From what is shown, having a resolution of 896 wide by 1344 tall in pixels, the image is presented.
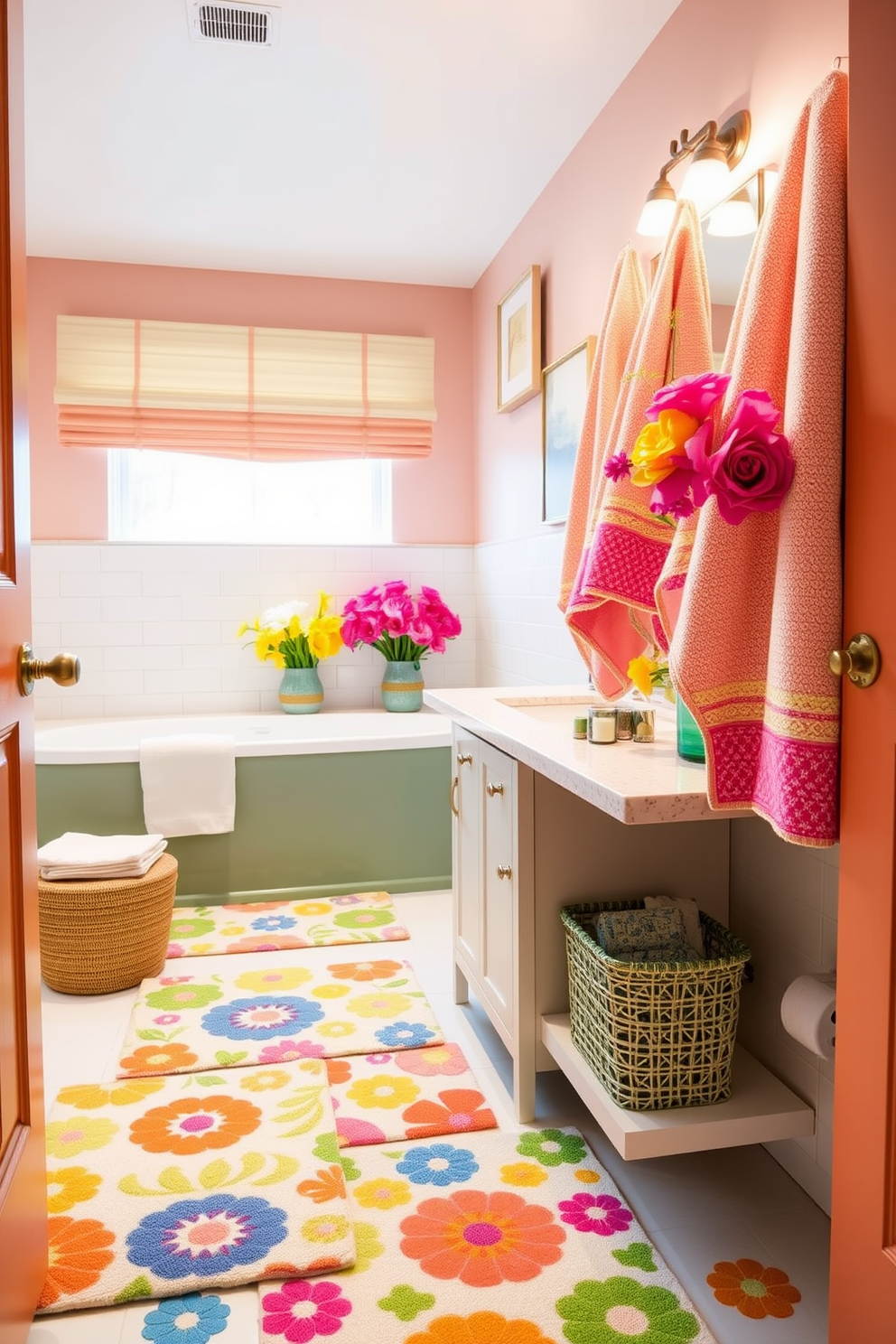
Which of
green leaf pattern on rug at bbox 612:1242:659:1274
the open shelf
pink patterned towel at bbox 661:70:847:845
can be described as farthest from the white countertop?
green leaf pattern on rug at bbox 612:1242:659:1274

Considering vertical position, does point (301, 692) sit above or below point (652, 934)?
above

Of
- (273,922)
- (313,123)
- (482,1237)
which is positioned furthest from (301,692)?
(482,1237)

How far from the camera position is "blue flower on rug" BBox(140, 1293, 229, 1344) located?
1.37 meters

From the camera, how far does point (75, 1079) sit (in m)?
2.14

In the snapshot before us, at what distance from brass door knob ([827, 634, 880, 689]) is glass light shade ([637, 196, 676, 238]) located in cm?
145

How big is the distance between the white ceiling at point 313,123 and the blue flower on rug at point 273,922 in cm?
245

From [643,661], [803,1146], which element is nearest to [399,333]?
[643,661]

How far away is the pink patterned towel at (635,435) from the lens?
1.80 metres

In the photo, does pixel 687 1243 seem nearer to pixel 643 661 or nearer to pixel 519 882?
pixel 519 882

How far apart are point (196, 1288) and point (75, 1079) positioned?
80 cm

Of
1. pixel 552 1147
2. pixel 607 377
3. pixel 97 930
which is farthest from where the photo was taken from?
pixel 97 930

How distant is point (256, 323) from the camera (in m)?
4.18

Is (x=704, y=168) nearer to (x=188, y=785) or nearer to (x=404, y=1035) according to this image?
(x=404, y=1035)

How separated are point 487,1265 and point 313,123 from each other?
2954 mm
